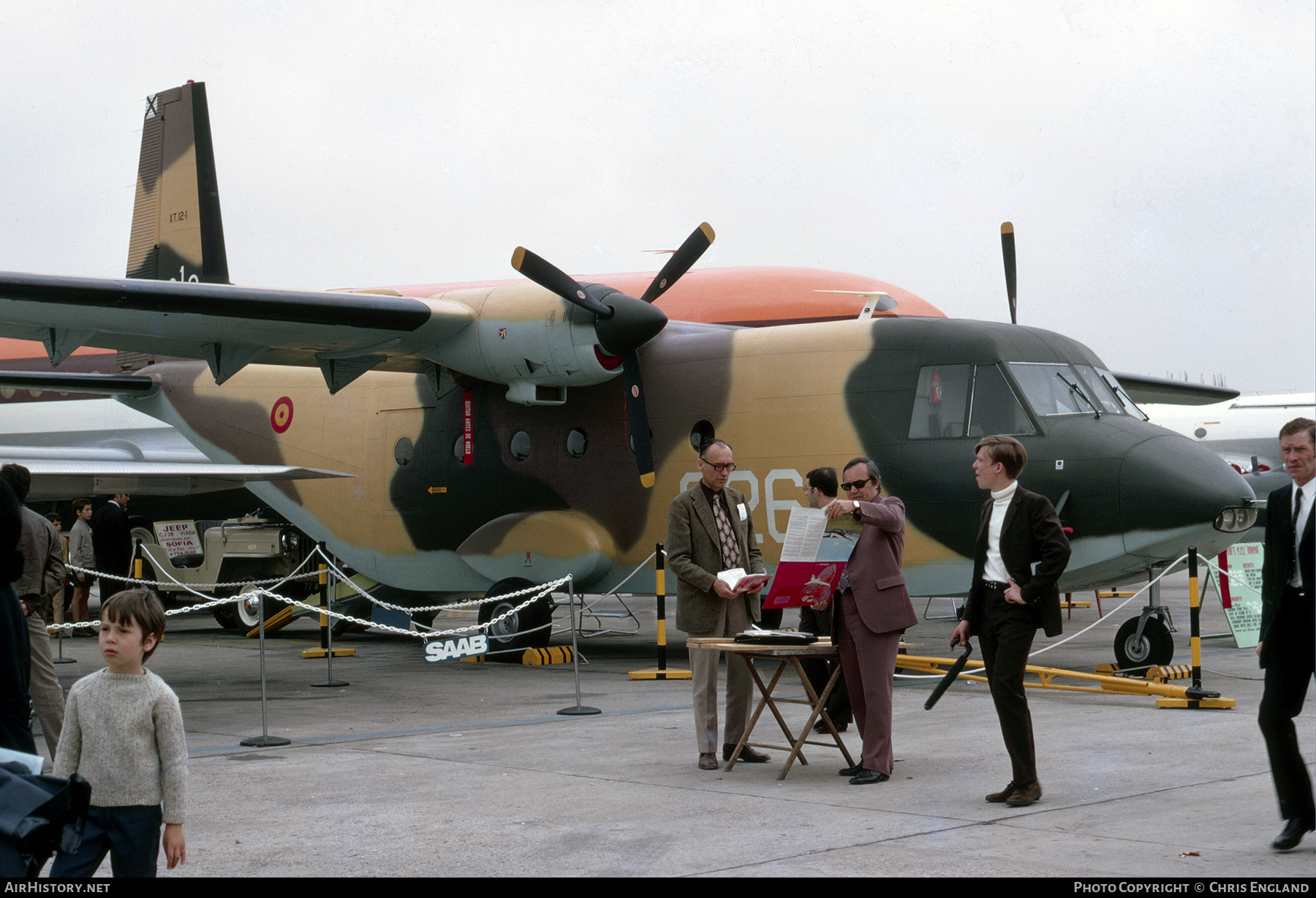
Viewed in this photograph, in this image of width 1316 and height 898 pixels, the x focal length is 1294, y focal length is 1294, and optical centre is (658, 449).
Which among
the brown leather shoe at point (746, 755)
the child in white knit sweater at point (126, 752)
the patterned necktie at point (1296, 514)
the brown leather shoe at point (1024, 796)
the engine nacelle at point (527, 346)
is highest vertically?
the engine nacelle at point (527, 346)

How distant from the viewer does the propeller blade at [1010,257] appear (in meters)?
14.5

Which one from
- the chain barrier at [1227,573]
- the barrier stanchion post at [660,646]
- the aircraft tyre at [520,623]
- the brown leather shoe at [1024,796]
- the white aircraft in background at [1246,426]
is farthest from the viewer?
the white aircraft in background at [1246,426]

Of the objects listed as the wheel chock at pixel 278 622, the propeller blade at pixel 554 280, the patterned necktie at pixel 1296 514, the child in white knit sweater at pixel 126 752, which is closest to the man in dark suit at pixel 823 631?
the patterned necktie at pixel 1296 514

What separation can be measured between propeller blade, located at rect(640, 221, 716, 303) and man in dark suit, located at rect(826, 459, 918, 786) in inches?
262

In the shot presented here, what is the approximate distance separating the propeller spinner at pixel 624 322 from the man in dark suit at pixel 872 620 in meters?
5.51

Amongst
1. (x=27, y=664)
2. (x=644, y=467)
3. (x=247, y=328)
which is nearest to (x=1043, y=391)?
(x=644, y=467)

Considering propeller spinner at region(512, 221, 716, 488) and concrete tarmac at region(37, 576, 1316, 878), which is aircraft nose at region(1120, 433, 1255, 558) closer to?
concrete tarmac at region(37, 576, 1316, 878)

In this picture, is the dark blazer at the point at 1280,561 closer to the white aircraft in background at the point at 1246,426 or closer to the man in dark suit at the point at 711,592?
the man in dark suit at the point at 711,592

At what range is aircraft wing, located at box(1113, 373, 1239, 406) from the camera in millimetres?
17125

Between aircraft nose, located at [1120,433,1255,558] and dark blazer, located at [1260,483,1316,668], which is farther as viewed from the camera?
aircraft nose, located at [1120,433,1255,558]

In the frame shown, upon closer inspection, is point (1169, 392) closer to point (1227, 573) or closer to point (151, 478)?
point (1227, 573)

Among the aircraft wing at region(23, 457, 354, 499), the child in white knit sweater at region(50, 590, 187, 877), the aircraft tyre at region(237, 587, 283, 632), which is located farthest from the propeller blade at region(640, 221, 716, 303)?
the child in white knit sweater at region(50, 590, 187, 877)

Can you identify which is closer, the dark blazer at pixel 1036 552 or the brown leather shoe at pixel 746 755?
the dark blazer at pixel 1036 552

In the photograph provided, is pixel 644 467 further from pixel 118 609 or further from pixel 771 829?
pixel 118 609
